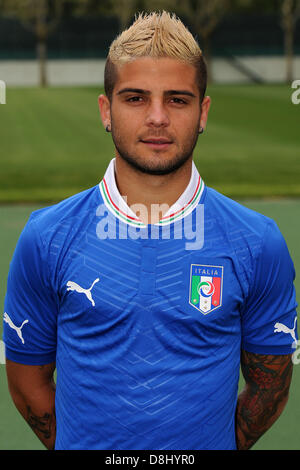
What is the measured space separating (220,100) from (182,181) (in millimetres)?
29921

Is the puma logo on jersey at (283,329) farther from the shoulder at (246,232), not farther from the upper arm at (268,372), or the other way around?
the shoulder at (246,232)

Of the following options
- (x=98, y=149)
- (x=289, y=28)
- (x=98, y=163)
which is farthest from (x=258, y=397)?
(x=289, y=28)

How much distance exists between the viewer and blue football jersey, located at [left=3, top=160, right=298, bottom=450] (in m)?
2.12

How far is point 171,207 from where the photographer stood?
2158 mm

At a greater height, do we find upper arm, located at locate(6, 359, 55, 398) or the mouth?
the mouth

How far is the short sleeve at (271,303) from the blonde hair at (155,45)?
0.54 meters

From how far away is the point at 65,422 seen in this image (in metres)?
2.29

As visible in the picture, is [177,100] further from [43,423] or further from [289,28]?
[289,28]

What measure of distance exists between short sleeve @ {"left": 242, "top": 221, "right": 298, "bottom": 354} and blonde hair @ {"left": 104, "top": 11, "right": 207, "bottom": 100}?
54 centimetres

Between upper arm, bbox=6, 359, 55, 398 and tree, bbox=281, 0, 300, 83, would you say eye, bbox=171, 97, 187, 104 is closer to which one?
upper arm, bbox=6, 359, 55, 398

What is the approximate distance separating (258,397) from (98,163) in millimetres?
13124

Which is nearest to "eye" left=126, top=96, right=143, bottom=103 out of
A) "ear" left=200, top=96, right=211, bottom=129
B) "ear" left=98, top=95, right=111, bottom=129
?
"ear" left=98, top=95, right=111, bottom=129

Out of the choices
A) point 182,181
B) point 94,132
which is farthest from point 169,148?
point 94,132

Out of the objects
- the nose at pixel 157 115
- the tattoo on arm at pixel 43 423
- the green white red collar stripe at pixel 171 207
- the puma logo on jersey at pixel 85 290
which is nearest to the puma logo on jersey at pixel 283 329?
the green white red collar stripe at pixel 171 207
